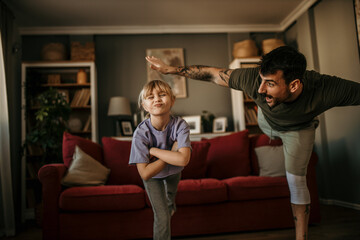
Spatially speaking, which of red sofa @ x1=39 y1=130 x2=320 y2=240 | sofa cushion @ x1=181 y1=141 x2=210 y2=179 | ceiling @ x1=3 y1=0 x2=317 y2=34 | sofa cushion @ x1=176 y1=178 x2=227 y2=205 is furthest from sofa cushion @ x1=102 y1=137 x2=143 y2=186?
ceiling @ x1=3 y1=0 x2=317 y2=34

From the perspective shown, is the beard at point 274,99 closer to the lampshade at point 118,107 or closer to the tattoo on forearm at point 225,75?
the tattoo on forearm at point 225,75

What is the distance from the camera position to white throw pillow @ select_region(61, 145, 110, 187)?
8.06ft

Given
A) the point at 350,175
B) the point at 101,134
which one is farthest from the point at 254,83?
the point at 101,134

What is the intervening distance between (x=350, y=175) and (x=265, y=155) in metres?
1.25

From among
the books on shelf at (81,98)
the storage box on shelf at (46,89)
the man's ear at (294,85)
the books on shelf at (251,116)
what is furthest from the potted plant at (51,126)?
the man's ear at (294,85)

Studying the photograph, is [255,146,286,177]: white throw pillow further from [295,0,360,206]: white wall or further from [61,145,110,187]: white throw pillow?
[61,145,110,187]: white throw pillow

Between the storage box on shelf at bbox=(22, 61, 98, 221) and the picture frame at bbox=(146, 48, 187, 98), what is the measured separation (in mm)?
1017

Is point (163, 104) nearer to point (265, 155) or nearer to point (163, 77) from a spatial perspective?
point (265, 155)

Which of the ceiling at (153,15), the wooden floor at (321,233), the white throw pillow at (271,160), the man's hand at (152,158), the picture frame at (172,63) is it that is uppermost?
the ceiling at (153,15)

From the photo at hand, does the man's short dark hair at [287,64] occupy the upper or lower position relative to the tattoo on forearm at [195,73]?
lower

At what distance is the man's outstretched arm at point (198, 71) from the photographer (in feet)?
6.08

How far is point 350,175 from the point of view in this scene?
3.34 meters

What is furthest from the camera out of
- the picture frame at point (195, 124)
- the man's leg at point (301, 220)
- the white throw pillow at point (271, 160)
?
the picture frame at point (195, 124)

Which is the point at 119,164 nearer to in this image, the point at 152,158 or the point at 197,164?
the point at 197,164
